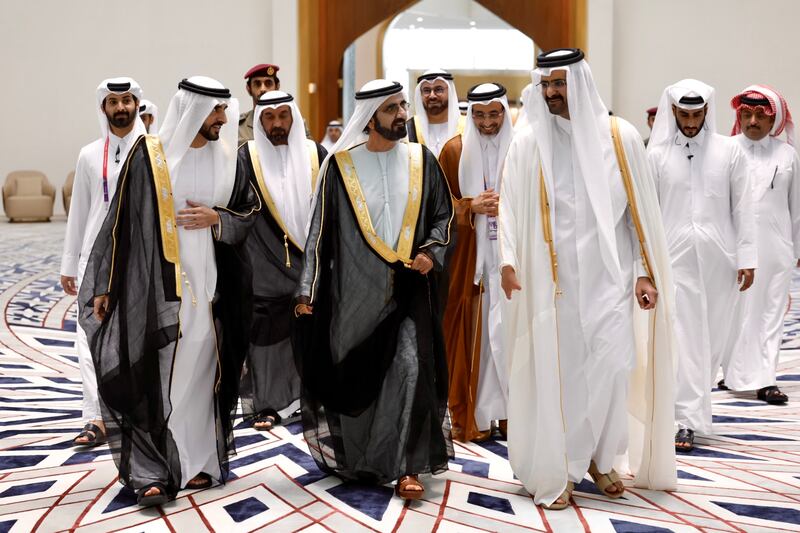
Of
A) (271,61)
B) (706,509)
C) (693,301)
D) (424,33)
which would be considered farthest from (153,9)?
(706,509)

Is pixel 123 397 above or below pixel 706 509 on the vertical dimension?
above

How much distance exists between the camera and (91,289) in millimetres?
3543

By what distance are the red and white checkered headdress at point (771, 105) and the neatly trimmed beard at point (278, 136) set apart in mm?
2400

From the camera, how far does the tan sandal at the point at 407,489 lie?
11.1ft

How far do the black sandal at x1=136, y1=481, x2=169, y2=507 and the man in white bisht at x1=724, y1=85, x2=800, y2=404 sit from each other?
3335 millimetres

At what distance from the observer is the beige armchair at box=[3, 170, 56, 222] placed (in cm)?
1506

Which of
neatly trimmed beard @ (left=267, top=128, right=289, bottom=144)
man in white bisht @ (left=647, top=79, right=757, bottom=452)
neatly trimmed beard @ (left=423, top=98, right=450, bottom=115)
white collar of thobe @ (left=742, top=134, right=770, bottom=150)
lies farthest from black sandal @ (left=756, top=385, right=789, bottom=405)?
neatly trimmed beard @ (left=267, top=128, right=289, bottom=144)

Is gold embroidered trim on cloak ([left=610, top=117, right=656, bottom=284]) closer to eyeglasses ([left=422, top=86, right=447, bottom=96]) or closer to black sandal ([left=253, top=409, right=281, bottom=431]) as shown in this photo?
eyeglasses ([left=422, top=86, right=447, bottom=96])

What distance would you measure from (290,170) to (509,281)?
1.83 metres

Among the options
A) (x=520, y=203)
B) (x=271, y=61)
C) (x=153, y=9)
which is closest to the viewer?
(x=520, y=203)

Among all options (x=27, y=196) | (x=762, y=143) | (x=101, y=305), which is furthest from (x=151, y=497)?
(x=27, y=196)

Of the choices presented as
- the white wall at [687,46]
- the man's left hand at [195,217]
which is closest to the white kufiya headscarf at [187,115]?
the man's left hand at [195,217]

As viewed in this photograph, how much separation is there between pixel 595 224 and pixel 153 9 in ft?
33.9

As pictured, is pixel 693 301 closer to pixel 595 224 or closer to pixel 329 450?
pixel 595 224
